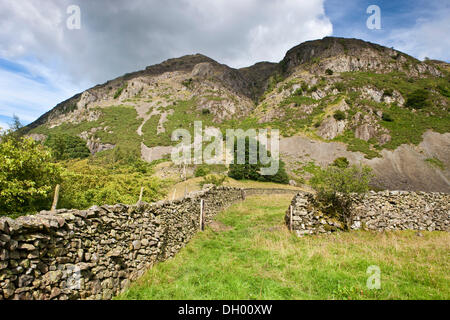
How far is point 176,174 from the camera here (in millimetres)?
53000

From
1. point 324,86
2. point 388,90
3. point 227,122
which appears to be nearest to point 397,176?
point 388,90

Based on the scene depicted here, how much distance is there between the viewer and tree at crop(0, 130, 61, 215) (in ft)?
28.9

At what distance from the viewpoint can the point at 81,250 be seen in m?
4.93

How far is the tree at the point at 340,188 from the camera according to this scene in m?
12.1

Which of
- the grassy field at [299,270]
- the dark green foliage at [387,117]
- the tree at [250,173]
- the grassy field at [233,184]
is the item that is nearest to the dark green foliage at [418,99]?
the dark green foliage at [387,117]

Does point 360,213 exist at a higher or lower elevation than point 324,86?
lower

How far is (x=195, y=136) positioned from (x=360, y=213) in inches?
3737

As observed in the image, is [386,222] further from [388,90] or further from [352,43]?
[352,43]

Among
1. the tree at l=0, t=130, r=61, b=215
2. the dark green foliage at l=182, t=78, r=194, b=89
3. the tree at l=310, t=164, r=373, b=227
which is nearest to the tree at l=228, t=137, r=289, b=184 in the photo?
the tree at l=310, t=164, r=373, b=227

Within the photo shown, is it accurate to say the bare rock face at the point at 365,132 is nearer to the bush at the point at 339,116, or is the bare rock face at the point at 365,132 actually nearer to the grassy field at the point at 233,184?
the bush at the point at 339,116

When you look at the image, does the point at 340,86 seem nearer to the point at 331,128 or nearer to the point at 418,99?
the point at 418,99

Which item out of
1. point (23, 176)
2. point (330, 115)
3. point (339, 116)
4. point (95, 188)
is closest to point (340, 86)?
point (330, 115)

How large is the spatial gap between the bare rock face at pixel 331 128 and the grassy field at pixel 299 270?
83.0 metres

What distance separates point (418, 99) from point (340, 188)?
114 metres
